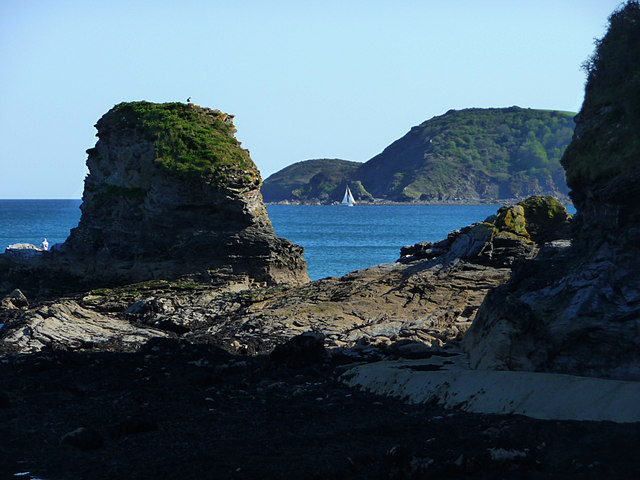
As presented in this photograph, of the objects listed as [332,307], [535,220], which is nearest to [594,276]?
[332,307]

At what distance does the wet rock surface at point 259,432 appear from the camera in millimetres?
9680

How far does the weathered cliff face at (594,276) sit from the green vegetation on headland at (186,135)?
15740 millimetres

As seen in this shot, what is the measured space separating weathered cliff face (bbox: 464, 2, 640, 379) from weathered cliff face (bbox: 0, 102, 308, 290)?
13997 mm

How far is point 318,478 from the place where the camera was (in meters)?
9.73

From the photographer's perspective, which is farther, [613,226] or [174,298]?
[174,298]

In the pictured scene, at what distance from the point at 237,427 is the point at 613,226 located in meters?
7.84

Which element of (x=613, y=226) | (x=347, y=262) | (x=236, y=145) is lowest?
(x=347, y=262)

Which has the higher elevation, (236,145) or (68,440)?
(236,145)

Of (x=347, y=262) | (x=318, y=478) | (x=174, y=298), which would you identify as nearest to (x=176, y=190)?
(x=174, y=298)

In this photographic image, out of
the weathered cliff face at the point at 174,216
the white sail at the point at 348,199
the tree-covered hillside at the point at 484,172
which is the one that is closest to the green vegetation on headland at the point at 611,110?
the weathered cliff face at the point at 174,216

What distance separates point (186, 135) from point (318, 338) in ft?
49.3

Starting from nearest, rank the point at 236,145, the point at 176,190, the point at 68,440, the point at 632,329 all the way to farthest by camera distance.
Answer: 1. the point at 68,440
2. the point at 632,329
3. the point at 176,190
4. the point at 236,145

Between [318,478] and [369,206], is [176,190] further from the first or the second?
[369,206]

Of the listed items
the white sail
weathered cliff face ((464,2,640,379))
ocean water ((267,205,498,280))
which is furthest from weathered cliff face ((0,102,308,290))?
the white sail
